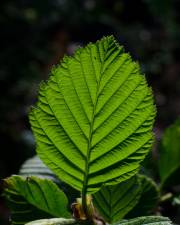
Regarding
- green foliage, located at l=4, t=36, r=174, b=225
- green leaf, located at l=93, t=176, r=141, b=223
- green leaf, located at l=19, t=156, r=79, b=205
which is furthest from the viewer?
green leaf, located at l=19, t=156, r=79, b=205

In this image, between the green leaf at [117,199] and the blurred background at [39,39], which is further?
the blurred background at [39,39]

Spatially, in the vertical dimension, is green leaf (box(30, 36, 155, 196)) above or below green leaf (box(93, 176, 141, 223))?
above

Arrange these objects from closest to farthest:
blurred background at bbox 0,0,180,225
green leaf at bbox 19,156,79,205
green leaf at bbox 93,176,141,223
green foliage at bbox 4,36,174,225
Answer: green foliage at bbox 4,36,174,225 < green leaf at bbox 93,176,141,223 < green leaf at bbox 19,156,79,205 < blurred background at bbox 0,0,180,225

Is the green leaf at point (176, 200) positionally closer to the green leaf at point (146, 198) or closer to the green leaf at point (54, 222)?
the green leaf at point (146, 198)

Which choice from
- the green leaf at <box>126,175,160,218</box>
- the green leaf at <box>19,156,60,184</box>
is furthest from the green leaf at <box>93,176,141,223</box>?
the green leaf at <box>19,156,60,184</box>

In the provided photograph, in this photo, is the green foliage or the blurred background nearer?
the green foliage

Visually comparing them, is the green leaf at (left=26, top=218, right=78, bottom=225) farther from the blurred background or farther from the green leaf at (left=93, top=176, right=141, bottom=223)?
the blurred background

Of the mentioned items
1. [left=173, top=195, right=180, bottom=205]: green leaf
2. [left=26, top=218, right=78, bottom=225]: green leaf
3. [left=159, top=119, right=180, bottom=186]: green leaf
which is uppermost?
[left=159, top=119, right=180, bottom=186]: green leaf

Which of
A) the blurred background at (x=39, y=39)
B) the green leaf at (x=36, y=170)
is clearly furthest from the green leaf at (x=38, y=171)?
the blurred background at (x=39, y=39)
